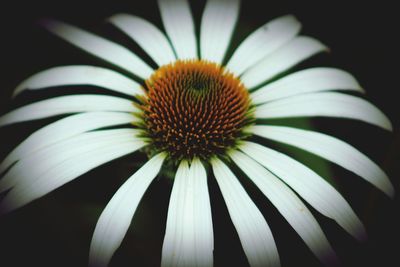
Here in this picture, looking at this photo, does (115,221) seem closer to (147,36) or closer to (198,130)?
(198,130)

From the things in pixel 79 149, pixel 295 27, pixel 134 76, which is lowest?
pixel 79 149

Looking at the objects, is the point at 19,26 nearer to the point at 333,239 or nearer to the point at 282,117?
the point at 282,117

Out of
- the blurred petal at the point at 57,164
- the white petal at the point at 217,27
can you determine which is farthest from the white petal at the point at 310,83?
the blurred petal at the point at 57,164

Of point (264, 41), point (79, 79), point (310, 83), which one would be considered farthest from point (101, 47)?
point (310, 83)

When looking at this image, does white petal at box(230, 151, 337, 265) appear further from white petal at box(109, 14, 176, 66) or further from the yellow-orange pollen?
white petal at box(109, 14, 176, 66)

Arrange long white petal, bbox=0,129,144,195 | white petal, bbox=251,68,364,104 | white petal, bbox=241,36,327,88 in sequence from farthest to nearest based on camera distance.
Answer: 1. white petal, bbox=241,36,327,88
2. white petal, bbox=251,68,364,104
3. long white petal, bbox=0,129,144,195

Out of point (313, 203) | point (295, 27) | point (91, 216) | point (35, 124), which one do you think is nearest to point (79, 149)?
point (91, 216)

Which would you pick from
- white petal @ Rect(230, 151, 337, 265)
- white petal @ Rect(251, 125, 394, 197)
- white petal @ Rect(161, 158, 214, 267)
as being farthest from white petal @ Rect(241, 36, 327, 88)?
white petal @ Rect(161, 158, 214, 267)
